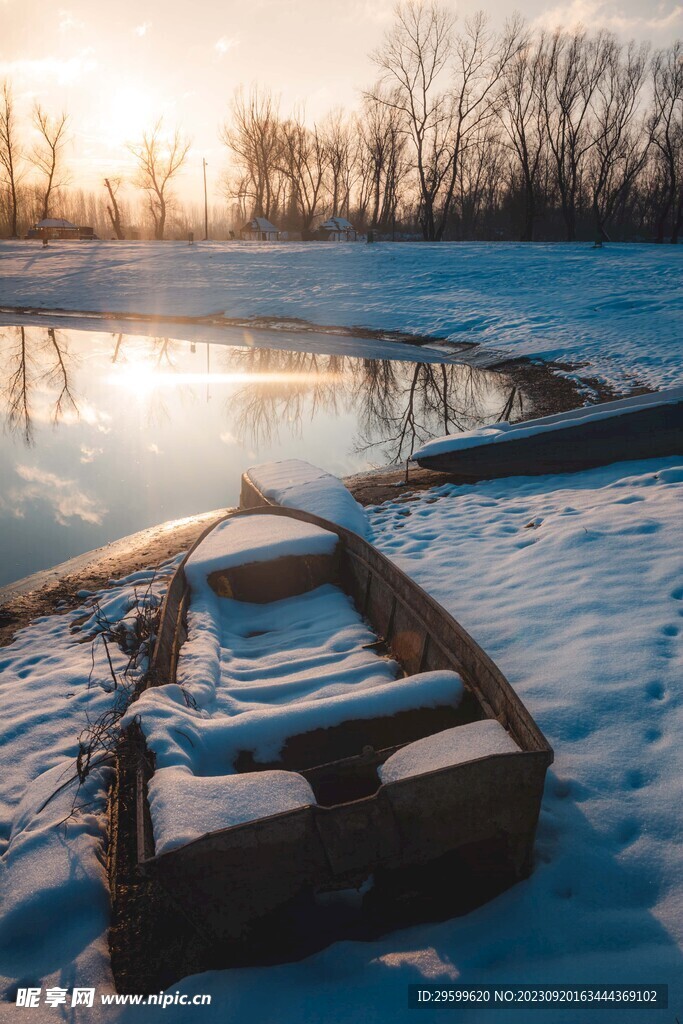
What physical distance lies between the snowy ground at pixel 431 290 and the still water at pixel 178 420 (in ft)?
11.0

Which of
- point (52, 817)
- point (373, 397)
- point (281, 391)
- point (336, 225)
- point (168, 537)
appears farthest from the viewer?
point (336, 225)

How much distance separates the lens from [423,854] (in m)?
2.84

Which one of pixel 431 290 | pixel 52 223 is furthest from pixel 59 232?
pixel 431 290

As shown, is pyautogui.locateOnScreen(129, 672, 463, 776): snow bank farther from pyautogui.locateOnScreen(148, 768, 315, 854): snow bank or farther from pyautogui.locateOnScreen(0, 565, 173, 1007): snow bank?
pyautogui.locateOnScreen(0, 565, 173, 1007): snow bank

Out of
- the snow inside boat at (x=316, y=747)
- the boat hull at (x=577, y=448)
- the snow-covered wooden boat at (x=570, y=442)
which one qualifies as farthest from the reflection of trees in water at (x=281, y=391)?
the snow inside boat at (x=316, y=747)

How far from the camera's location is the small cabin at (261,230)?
58.5 metres

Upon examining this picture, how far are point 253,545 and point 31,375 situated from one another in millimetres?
14273

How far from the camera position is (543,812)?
11.3 feet

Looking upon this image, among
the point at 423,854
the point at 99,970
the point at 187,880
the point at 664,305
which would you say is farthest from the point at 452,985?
the point at 664,305

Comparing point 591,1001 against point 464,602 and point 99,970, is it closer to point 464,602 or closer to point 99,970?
point 99,970

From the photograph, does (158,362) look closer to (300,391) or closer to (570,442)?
(300,391)

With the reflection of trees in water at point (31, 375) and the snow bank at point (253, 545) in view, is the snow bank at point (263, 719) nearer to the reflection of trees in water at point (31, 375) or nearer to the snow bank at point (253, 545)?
the snow bank at point (253, 545)

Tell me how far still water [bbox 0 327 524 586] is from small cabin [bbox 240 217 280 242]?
134 ft

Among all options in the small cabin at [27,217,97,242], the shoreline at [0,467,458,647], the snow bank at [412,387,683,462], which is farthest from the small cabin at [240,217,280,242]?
the shoreline at [0,467,458,647]
